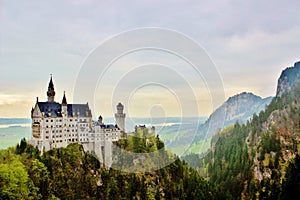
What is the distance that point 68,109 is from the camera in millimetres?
43906

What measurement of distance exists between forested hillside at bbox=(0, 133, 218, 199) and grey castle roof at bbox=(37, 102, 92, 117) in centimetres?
439

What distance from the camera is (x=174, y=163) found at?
55.1m

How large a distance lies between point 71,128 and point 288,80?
72.4 meters

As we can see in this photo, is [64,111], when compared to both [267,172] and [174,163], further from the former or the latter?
[267,172]

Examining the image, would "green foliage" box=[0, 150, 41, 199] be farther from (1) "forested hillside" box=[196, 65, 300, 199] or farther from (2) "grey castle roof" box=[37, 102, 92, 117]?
(1) "forested hillside" box=[196, 65, 300, 199]

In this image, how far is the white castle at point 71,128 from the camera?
134 feet

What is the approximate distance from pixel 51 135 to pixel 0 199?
9.34m

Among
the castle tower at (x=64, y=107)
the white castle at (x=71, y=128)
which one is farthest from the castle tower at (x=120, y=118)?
the castle tower at (x=64, y=107)

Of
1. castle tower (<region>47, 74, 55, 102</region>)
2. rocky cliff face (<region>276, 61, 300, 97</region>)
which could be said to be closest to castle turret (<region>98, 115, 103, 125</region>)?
castle tower (<region>47, 74, 55, 102</region>)

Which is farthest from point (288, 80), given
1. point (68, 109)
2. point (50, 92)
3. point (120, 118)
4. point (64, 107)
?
point (50, 92)

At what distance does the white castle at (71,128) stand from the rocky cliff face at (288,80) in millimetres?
59515

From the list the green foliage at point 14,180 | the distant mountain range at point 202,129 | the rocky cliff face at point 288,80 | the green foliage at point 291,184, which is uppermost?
the rocky cliff face at point 288,80

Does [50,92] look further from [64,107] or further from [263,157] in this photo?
[263,157]

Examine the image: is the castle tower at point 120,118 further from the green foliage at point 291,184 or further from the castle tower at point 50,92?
the green foliage at point 291,184
